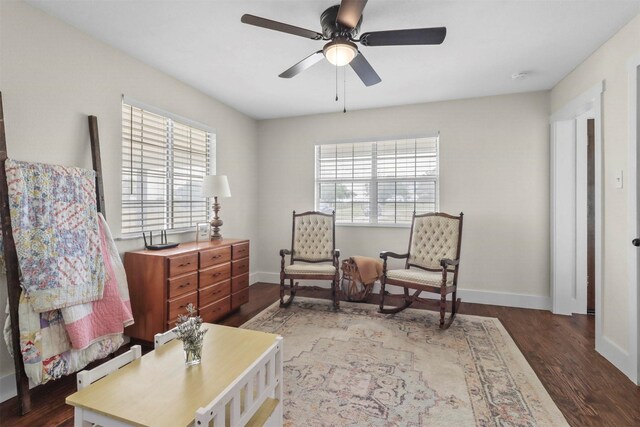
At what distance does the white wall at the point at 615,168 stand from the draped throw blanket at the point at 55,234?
12.8ft

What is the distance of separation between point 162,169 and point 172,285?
1.29m

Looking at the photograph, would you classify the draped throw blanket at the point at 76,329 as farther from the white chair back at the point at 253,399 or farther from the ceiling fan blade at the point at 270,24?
the ceiling fan blade at the point at 270,24

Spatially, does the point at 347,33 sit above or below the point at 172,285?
above

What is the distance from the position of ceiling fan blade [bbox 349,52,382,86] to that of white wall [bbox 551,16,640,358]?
1853mm

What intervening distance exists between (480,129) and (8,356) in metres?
4.88

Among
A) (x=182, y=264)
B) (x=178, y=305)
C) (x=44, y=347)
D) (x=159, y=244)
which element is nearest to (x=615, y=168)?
(x=182, y=264)

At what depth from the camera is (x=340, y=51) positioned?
2.02 m

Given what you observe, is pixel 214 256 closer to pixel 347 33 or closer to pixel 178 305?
pixel 178 305

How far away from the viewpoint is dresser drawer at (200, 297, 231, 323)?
3068 mm

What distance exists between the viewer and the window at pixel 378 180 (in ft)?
13.7

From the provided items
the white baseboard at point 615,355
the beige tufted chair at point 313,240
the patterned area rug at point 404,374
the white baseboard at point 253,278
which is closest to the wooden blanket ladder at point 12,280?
the patterned area rug at point 404,374

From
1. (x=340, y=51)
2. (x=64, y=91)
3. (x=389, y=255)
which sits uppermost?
(x=340, y=51)

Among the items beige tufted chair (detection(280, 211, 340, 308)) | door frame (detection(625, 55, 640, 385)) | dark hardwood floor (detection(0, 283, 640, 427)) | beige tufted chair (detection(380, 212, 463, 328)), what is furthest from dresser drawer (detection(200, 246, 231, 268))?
door frame (detection(625, 55, 640, 385))

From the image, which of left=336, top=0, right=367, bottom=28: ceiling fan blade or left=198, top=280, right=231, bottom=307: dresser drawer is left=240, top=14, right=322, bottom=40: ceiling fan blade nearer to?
left=336, top=0, right=367, bottom=28: ceiling fan blade
